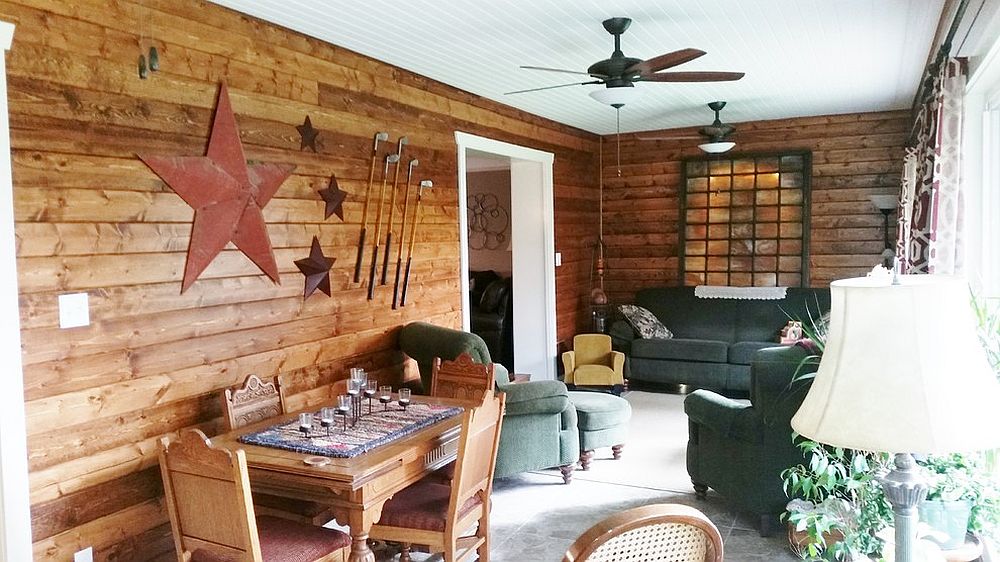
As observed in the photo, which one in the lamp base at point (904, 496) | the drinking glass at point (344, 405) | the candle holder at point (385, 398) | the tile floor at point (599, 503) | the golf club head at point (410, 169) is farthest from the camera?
the golf club head at point (410, 169)

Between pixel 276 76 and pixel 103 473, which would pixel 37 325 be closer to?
pixel 103 473

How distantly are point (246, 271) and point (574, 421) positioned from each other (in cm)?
205

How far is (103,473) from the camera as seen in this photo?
296 centimetres

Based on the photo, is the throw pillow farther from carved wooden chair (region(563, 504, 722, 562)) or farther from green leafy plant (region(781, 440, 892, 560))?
carved wooden chair (region(563, 504, 722, 562))

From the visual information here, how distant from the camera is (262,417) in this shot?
3477mm

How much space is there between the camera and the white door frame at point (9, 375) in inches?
102

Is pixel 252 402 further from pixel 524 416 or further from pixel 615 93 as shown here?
pixel 615 93

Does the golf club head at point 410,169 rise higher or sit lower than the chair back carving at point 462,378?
higher

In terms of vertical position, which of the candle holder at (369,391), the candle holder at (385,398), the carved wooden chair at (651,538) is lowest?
the candle holder at (385,398)

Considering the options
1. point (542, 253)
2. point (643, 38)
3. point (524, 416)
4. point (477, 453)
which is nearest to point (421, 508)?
point (477, 453)

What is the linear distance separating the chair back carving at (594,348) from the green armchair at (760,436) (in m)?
2.88

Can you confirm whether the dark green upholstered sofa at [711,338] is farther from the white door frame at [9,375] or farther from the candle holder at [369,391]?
the white door frame at [9,375]

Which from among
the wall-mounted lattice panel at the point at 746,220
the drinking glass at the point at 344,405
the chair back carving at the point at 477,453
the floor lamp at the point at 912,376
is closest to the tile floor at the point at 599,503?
the chair back carving at the point at 477,453

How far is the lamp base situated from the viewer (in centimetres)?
138
